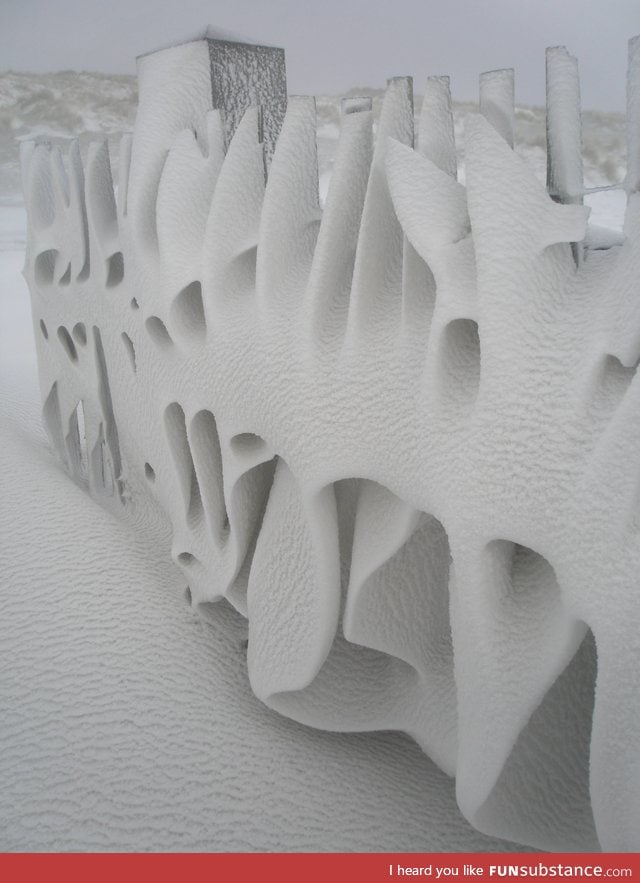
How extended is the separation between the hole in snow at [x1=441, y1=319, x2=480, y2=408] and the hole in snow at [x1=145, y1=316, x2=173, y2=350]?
58 centimetres

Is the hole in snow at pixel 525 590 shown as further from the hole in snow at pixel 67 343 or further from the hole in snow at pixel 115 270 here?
the hole in snow at pixel 67 343

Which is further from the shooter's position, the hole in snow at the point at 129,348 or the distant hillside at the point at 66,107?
the distant hillside at the point at 66,107

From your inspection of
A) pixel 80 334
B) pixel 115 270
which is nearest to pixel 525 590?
pixel 115 270

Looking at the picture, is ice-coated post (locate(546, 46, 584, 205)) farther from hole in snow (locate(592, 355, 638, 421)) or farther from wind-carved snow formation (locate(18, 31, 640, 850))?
hole in snow (locate(592, 355, 638, 421))

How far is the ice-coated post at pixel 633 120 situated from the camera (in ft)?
2.35

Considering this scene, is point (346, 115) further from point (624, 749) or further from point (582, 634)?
point (624, 749)

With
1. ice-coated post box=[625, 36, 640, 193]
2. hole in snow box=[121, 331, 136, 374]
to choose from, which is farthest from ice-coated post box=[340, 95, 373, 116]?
hole in snow box=[121, 331, 136, 374]

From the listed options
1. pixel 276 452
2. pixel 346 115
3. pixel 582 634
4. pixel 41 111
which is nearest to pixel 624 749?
pixel 582 634

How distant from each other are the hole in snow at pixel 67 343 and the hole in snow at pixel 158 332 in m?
0.53

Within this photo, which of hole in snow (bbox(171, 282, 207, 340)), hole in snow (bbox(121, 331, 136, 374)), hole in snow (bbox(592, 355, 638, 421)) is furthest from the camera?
hole in snow (bbox(121, 331, 136, 374))

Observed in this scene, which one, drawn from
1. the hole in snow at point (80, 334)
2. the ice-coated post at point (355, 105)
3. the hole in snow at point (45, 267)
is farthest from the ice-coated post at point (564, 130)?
the hole in snow at point (45, 267)

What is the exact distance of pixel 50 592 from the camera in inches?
47.9

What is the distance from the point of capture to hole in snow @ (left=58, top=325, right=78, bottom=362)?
1.71 metres

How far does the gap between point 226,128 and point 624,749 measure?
1.05 m
